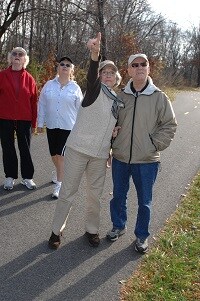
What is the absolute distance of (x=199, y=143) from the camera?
35.3 ft

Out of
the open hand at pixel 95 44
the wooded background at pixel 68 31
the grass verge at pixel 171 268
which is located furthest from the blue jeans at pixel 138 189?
the wooded background at pixel 68 31

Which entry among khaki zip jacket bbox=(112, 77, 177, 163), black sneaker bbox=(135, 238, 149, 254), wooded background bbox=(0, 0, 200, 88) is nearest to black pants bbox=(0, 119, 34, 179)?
khaki zip jacket bbox=(112, 77, 177, 163)

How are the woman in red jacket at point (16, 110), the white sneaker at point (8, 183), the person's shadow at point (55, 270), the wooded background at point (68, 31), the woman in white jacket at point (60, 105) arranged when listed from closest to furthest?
1. the person's shadow at point (55, 270)
2. the woman in white jacket at point (60, 105)
3. the woman in red jacket at point (16, 110)
4. the white sneaker at point (8, 183)
5. the wooded background at point (68, 31)

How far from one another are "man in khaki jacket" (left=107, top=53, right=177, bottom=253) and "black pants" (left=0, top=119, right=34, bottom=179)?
1.87 metres

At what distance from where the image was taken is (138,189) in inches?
156

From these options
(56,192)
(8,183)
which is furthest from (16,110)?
(56,192)

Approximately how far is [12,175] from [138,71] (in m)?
2.69

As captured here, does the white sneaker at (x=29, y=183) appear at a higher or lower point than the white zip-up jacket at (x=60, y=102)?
lower

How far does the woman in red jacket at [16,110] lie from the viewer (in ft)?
16.9

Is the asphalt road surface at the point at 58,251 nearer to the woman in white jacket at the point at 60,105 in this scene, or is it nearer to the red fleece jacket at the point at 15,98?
the woman in white jacket at the point at 60,105

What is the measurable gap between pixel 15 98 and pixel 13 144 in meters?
0.71

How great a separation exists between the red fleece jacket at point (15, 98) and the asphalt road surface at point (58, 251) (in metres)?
1.08

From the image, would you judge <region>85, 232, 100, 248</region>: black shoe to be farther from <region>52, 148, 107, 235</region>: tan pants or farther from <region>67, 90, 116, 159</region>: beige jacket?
<region>67, 90, 116, 159</region>: beige jacket

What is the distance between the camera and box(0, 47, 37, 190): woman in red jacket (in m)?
5.16
